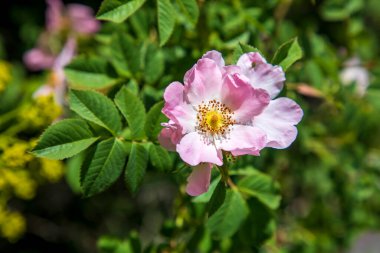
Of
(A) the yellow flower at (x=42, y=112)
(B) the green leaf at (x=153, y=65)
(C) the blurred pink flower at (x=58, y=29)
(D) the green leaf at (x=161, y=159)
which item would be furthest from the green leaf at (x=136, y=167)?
(C) the blurred pink flower at (x=58, y=29)

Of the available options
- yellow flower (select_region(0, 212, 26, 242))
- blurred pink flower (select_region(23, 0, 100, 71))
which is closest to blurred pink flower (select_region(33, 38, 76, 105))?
blurred pink flower (select_region(23, 0, 100, 71))

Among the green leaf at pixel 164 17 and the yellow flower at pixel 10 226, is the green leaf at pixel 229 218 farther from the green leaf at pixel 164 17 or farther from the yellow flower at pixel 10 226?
the yellow flower at pixel 10 226

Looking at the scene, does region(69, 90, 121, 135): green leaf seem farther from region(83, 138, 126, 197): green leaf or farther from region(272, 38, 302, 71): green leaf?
region(272, 38, 302, 71): green leaf

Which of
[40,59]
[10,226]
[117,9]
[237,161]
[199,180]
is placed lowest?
[10,226]

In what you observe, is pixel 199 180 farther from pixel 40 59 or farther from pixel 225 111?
pixel 40 59

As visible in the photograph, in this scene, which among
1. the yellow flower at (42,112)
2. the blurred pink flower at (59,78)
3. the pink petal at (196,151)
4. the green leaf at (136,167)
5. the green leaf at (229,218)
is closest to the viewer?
the pink petal at (196,151)

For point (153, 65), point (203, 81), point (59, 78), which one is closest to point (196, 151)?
point (203, 81)

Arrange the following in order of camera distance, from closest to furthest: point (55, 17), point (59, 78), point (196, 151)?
point (196, 151)
point (59, 78)
point (55, 17)
